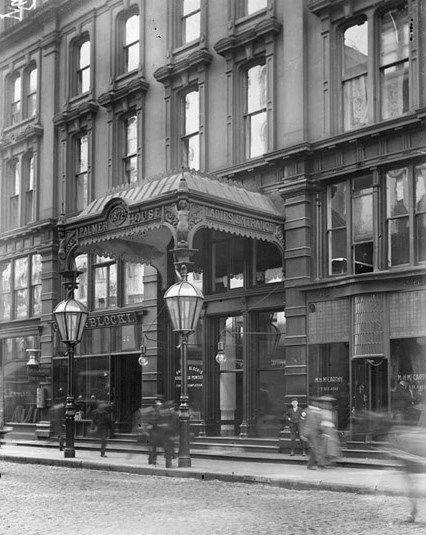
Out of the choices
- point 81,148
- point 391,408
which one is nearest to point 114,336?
point 81,148

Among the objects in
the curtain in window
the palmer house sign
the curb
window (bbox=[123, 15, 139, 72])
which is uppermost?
window (bbox=[123, 15, 139, 72])

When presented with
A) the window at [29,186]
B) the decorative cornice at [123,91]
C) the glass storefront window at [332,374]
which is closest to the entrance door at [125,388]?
the glass storefront window at [332,374]

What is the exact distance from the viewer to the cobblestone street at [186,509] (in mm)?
11938

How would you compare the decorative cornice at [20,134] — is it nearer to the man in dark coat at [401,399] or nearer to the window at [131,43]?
the window at [131,43]

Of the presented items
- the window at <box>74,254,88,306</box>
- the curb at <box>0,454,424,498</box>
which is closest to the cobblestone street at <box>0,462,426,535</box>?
the curb at <box>0,454,424,498</box>

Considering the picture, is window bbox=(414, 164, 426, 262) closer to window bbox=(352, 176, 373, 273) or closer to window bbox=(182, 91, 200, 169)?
window bbox=(352, 176, 373, 273)

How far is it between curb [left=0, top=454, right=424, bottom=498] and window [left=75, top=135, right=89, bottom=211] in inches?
418

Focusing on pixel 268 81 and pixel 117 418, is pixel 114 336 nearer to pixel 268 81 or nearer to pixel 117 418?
pixel 117 418

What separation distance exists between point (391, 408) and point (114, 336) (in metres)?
12.2

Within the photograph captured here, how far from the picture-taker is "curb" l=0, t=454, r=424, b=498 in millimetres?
16406

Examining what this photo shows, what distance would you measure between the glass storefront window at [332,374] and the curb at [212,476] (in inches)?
180

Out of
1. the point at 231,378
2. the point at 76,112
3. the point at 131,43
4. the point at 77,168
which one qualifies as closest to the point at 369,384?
the point at 231,378

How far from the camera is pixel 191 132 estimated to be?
2872 centimetres

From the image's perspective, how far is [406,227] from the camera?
72.8ft
